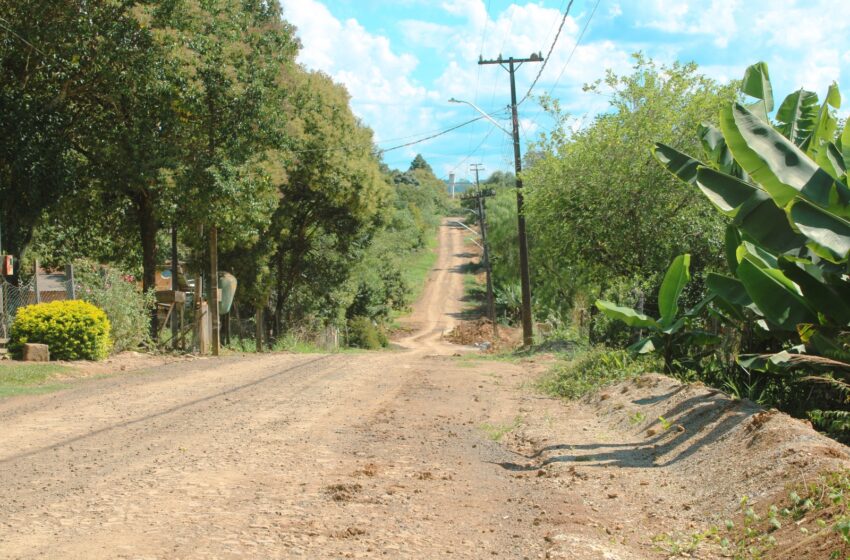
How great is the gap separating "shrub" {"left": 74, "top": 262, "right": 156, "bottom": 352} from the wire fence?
50 cm

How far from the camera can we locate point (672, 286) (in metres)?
11.9

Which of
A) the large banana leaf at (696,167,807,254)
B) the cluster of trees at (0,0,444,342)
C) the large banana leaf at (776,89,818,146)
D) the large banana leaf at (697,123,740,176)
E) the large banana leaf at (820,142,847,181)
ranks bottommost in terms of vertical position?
the large banana leaf at (696,167,807,254)

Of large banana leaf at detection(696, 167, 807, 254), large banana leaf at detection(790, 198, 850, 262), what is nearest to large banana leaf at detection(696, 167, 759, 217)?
large banana leaf at detection(696, 167, 807, 254)

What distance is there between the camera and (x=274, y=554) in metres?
5.43

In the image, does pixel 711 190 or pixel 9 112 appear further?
pixel 9 112

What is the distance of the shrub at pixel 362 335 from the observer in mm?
47938

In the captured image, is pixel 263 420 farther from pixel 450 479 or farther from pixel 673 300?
pixel 673 300

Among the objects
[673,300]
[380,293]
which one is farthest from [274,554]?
[380,293]

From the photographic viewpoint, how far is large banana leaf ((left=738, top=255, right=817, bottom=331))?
29.3ft

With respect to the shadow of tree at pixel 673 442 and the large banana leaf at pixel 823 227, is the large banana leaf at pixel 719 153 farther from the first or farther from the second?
the large banana leaf at pixel 823 227

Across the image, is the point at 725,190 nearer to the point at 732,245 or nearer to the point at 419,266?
the point at 732,245

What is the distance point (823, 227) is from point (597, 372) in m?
7.65

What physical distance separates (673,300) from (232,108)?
49.2 feet

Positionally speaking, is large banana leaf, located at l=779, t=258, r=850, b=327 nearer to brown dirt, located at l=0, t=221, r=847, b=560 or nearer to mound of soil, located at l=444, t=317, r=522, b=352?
brown dirt, located at l=0, t=221, r=847, b=560
